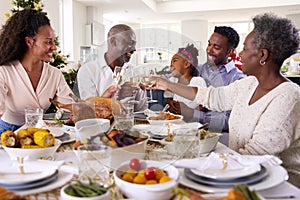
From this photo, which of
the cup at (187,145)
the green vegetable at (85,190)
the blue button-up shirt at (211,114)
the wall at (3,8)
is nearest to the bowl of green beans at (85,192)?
the green vegetable at (85,190)

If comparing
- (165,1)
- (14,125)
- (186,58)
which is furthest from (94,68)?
(165,1)

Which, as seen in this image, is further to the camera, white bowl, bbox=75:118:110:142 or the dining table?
white bowl, bbox=75:118:110:142

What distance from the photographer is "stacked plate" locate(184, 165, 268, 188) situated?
706mm

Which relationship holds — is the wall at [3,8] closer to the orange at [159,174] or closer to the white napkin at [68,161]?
the white napkin at [68,161]

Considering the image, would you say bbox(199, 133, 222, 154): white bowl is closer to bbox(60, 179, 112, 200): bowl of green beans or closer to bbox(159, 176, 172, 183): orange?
bbox(159, 176, 172, 183): orange

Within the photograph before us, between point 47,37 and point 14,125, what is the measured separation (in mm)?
549

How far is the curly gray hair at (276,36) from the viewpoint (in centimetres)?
122

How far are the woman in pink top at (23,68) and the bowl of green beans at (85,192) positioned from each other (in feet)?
3.98

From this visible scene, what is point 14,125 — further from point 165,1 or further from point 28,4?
point 165,1

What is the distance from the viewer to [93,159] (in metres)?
0.80

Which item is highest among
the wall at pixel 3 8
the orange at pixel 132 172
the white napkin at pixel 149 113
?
the wall at pixel 3 8

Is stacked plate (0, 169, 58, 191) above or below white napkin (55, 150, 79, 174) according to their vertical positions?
above

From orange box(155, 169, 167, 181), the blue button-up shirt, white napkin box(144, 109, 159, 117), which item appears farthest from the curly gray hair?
orange box(155, 169, 167, 181)

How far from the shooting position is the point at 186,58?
3.68ft
